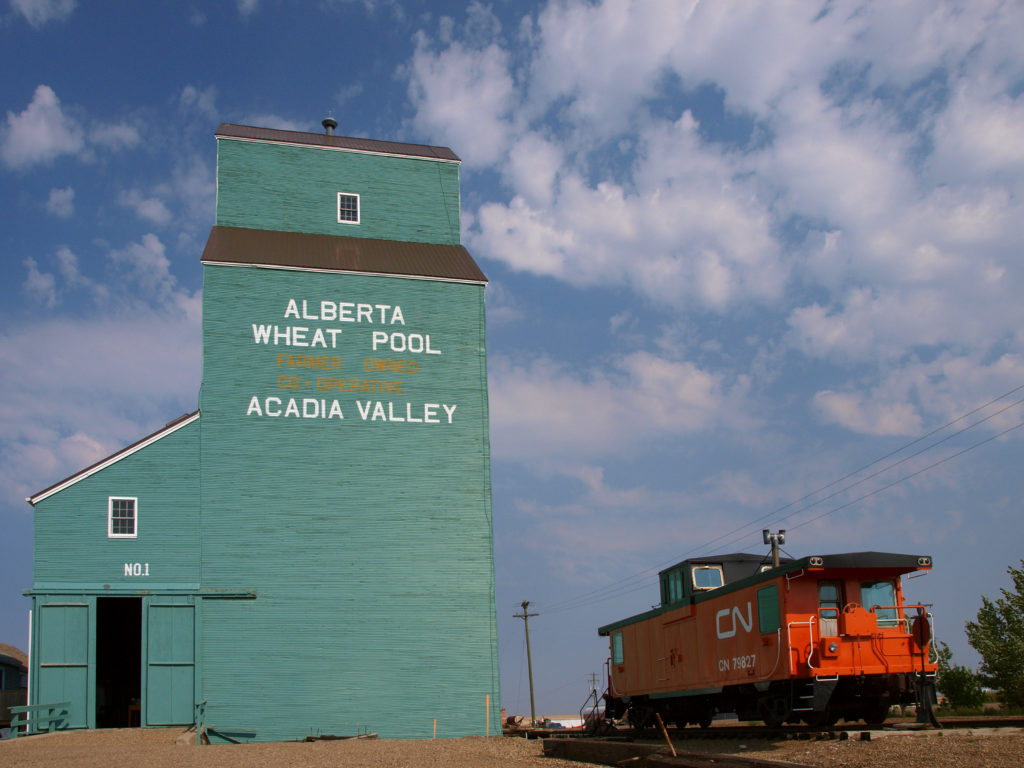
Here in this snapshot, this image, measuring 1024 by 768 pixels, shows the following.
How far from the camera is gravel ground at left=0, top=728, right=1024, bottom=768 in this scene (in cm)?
1242

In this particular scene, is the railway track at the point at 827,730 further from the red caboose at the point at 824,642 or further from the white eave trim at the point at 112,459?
the white eave trim at the point at 112,459

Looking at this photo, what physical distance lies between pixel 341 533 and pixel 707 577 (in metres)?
12.0

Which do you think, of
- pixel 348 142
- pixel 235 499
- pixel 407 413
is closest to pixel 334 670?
pixel 235 499

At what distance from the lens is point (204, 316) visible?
29703mm

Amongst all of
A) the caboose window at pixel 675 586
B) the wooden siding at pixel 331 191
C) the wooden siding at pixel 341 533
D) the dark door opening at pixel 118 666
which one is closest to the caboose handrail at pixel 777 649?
the caboose window at pixel 675 586

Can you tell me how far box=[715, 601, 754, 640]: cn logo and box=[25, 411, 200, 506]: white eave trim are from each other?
17.0 m

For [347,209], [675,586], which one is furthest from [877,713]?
[347,209]

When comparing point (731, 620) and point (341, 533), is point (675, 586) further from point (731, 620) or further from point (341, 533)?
point (341, 533)

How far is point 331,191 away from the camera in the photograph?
109 ft

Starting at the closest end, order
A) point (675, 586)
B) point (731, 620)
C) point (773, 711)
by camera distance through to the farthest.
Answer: point (773, 711)
point (731, 620)
point (675, 586)

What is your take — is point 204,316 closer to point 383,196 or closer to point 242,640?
point 383,196

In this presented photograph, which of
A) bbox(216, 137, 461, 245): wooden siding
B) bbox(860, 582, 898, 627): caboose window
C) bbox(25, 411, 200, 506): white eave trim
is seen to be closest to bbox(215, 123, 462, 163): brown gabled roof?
bbox(216, 137, 461, 245): wooden siding

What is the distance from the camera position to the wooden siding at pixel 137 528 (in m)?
26.6

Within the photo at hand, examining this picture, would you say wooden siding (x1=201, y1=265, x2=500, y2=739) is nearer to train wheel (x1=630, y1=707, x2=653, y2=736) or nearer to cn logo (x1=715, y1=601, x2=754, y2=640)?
train wheel (x1=630, y1=707, x2=653, y2=736)
